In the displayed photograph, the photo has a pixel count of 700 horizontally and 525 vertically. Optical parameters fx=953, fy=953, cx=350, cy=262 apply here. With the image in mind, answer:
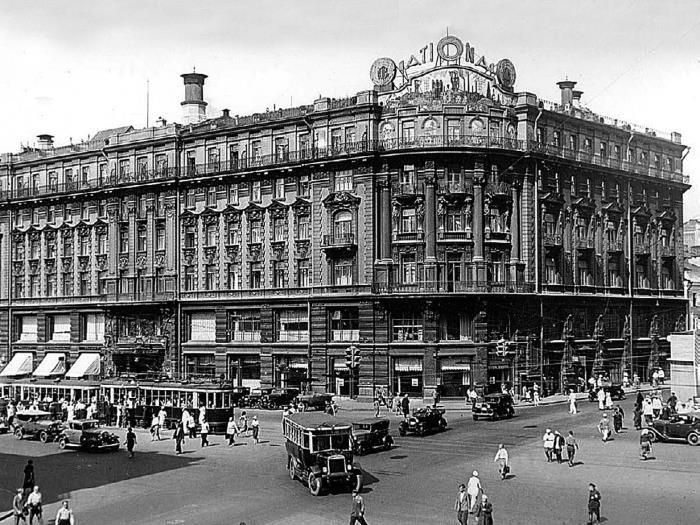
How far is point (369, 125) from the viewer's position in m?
74.3

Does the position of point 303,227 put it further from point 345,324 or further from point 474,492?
point 474,492

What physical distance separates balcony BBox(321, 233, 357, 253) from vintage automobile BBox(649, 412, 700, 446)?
102ft

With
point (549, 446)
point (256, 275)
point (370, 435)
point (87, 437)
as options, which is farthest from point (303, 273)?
point (549, 446)

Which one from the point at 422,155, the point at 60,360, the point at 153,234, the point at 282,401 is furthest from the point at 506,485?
the point at 60,360

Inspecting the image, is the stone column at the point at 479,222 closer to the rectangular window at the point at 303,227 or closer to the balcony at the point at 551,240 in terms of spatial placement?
the balcony at the point at 551,240

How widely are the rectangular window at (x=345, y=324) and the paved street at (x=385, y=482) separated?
22.0m

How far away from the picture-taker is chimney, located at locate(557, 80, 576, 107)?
89938 millimetres

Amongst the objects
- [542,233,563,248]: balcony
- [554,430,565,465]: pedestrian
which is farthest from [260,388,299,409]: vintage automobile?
[554,430,565,465]: pedestrian

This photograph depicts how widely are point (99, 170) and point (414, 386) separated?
3961cm

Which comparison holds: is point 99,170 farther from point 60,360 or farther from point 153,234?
point 60,360

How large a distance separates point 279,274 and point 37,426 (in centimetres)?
2836

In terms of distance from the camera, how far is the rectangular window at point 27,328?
9556 cm

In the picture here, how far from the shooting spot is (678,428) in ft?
155

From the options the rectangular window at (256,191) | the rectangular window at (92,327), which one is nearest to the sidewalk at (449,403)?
the rectangular window at (256,191)
